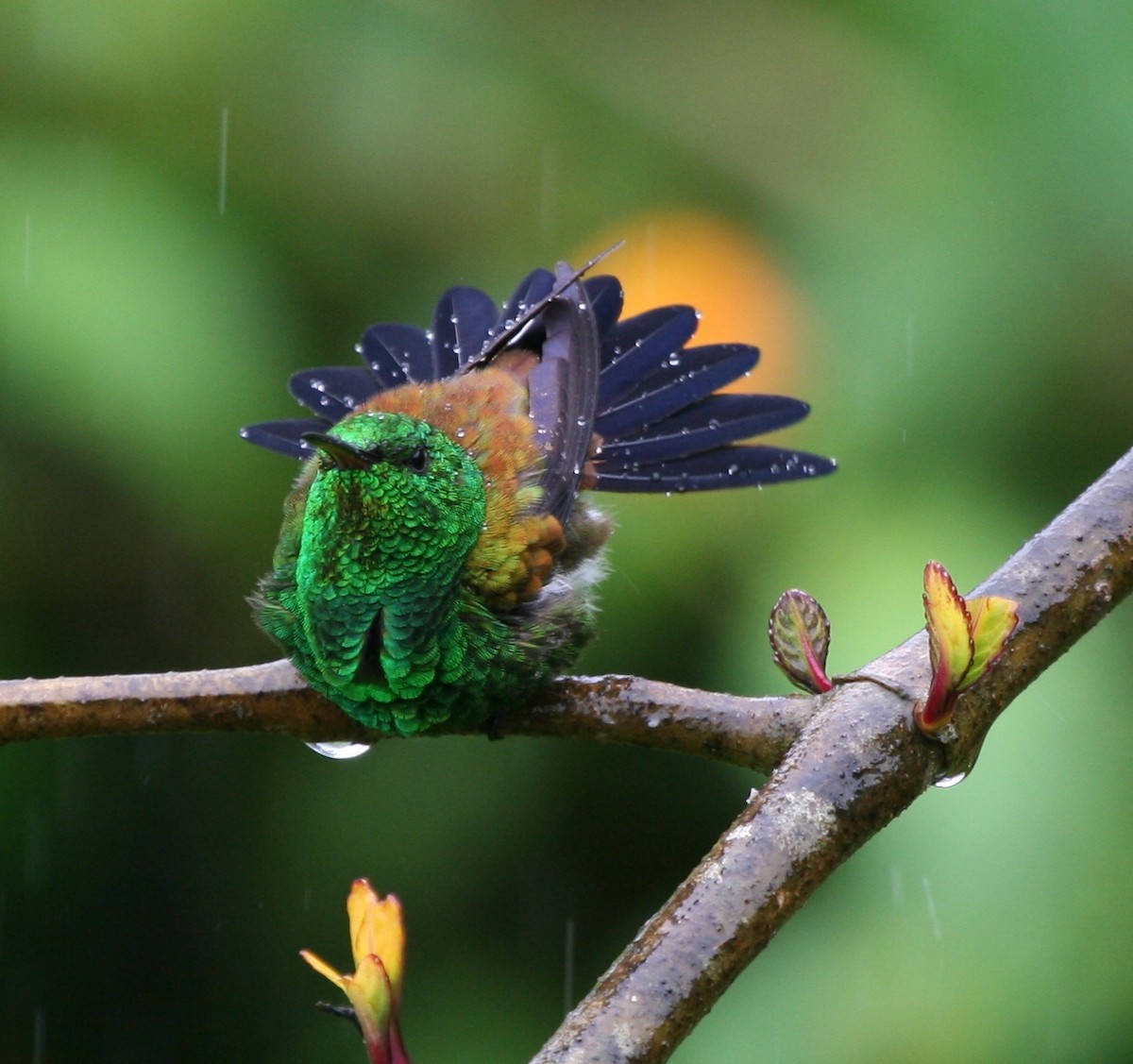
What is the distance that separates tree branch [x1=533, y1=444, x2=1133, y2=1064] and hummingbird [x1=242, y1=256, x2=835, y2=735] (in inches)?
25.9

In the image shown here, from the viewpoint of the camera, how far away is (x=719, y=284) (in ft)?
8.16

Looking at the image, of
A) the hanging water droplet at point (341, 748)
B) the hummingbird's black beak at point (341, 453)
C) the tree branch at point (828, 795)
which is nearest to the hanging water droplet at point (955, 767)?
the tree branch at point (828, 795)

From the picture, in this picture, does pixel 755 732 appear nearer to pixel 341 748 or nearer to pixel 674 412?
pixel 341 748

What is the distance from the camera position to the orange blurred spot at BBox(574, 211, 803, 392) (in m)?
2.46

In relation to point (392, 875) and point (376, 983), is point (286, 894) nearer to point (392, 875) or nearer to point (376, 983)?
point (392, 875)

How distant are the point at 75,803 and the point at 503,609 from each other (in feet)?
3.94

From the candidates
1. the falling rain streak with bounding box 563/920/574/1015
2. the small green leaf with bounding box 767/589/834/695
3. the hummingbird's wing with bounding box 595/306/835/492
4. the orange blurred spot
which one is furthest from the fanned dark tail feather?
the small green leaf with bounding box 767/589/834/695

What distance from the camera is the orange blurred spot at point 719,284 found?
2.46 meters

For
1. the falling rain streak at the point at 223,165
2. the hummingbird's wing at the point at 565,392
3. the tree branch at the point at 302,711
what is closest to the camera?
the tree branch at the point at 302,711

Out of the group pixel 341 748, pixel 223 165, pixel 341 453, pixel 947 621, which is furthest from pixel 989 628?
pixel 223 165

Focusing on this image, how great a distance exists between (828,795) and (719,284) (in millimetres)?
1675

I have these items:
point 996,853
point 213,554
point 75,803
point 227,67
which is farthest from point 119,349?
point 996,853

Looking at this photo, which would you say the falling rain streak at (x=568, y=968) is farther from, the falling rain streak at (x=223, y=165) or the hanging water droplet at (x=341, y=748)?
the falling rain streak at (x=223, y=165)

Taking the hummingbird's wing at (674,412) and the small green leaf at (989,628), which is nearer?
the small green leaf at (989,628)
